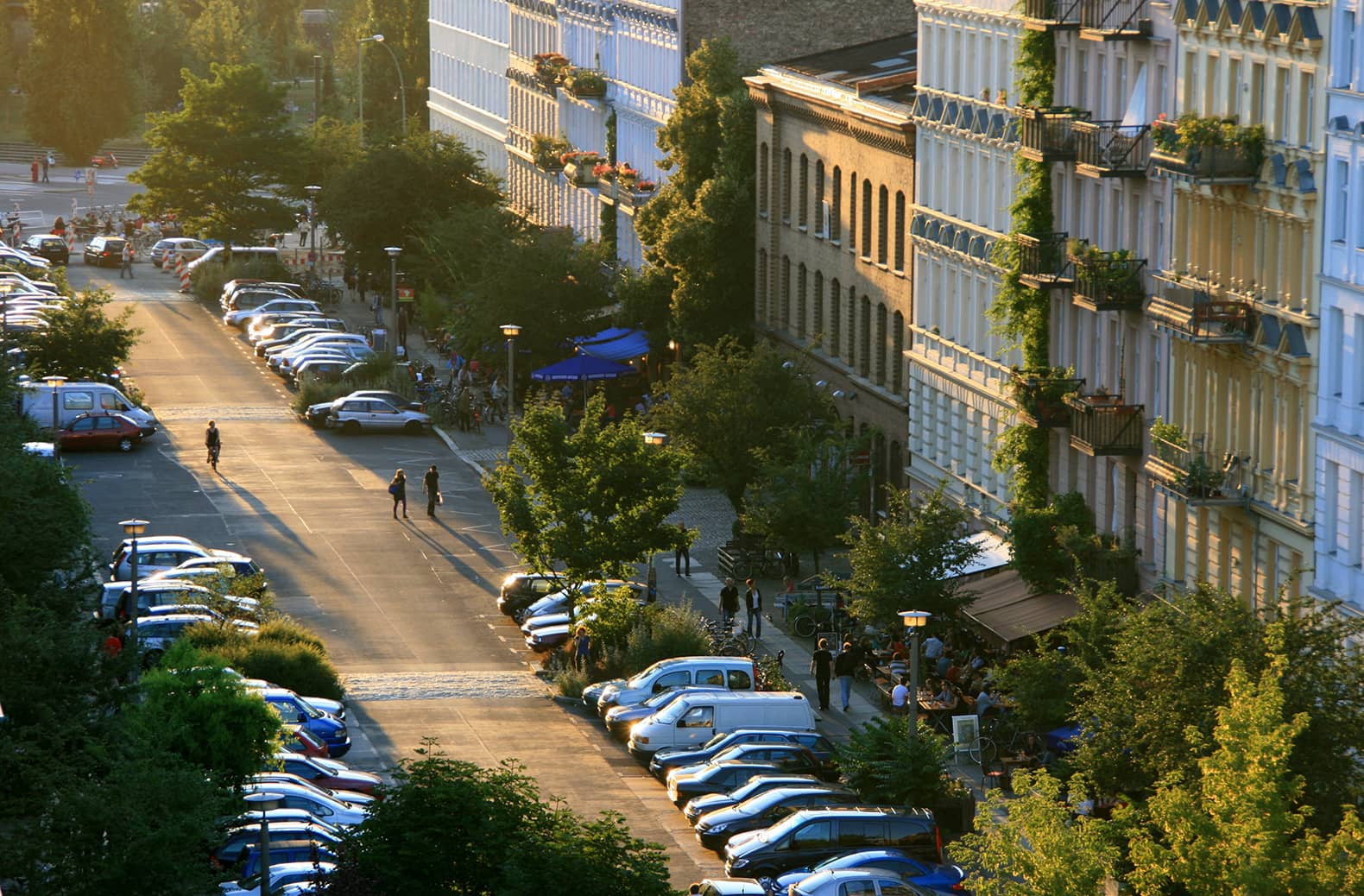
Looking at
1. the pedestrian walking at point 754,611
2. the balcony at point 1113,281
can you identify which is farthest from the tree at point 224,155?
the balcony at point 1113,281

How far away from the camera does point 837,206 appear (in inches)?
2985

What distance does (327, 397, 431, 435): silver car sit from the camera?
8750 cm

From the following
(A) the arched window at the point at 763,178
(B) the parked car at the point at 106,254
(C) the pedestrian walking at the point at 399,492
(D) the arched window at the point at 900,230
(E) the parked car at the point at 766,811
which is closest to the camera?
(E) the parked car at the point at 766,811

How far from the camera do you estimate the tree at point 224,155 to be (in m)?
121

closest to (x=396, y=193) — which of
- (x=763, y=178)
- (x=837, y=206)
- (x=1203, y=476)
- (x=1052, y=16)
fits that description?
(x=763, y=178)

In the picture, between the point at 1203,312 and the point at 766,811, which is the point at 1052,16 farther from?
the point at 766,811

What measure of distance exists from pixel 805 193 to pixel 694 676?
28.5 meters

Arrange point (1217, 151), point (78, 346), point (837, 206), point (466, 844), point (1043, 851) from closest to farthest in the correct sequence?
point (466, 844) < point (1043, 851) < point (1217, 151) < point (837, 206) < point (78, 346)

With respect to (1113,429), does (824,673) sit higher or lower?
lower

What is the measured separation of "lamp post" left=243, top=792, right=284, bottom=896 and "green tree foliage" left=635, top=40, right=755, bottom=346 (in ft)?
137

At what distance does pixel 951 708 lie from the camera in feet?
170

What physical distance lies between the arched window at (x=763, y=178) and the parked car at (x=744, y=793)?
127ft

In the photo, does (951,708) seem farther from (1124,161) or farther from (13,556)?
(13,556)

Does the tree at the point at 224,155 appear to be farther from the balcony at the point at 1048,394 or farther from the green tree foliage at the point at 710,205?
the balcony at the point at 1048,394
